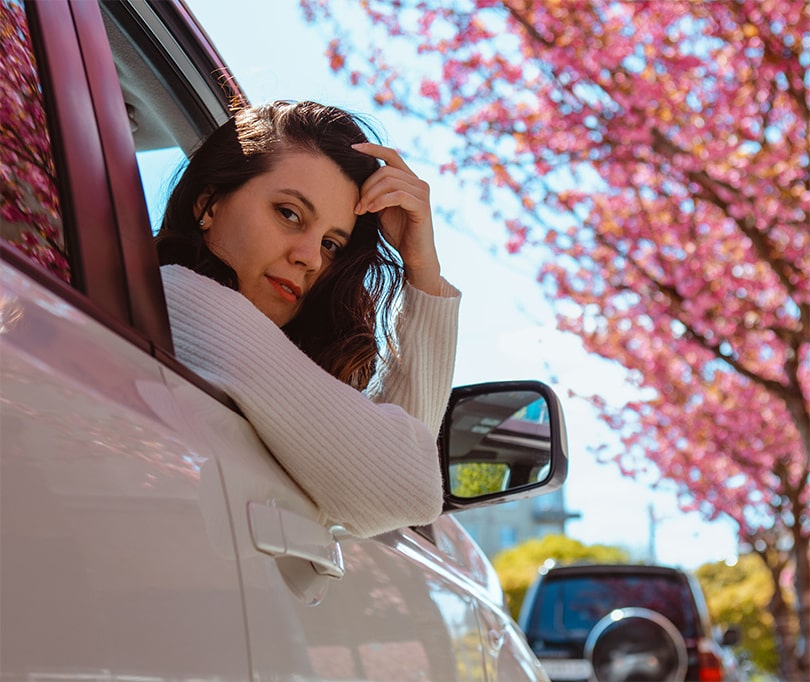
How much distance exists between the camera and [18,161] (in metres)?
1.05

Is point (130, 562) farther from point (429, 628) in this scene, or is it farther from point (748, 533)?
point (748, 533)

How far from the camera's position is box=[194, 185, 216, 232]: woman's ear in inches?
76.8

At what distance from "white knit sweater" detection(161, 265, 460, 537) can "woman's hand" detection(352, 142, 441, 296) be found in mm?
500

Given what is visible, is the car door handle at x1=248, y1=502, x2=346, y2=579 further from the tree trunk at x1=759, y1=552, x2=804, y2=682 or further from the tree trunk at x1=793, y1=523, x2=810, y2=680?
the tree trunk at x1=759, y1=552, x2=804, y2=682

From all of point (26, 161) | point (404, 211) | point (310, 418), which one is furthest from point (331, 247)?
point (26, 161)

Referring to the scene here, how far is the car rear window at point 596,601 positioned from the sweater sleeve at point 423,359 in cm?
812

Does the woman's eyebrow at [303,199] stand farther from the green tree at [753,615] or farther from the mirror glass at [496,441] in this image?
the green tree at [753,615]

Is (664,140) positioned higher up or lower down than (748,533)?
higher up

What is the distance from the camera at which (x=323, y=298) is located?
2.15 m

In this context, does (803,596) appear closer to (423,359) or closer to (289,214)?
(423,359)

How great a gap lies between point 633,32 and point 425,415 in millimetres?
7447

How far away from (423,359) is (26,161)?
1000 mm

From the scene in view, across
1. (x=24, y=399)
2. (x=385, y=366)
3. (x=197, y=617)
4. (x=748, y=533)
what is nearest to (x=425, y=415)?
(x=385, y=366)

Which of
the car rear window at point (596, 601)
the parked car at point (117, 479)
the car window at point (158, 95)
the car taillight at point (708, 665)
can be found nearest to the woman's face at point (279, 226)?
the car window at point (158, 95)
